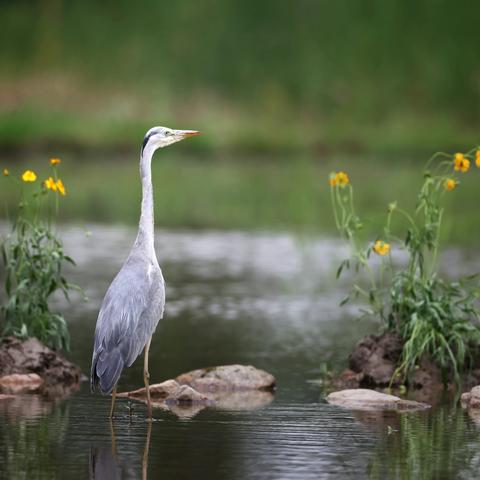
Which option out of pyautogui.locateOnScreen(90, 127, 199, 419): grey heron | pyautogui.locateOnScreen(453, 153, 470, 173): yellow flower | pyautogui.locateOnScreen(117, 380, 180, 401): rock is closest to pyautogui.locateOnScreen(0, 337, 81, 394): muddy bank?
pyautogui.locateOnScreen(117, 380, 180, 401): rock

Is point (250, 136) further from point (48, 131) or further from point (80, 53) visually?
point (80, 53)

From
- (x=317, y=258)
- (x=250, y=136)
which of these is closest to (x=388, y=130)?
(x=250, y=136)

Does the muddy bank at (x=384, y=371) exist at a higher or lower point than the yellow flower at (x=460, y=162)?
lower

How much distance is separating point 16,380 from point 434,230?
3737mm

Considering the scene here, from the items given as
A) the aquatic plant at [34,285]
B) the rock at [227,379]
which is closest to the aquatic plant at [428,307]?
the rock at [227,379]

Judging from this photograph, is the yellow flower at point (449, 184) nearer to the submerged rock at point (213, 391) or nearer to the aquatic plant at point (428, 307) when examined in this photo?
the aquatic plant at point (428, 307)

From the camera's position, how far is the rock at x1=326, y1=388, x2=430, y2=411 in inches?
428

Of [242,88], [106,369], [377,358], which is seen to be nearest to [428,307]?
[377,358]

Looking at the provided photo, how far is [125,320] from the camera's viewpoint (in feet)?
33.7

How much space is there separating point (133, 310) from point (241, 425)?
45.6 inches

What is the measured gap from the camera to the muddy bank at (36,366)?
11.5 meters

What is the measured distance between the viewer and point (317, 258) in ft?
71.4

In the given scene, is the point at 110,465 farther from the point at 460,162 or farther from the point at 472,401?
the point at 460,162

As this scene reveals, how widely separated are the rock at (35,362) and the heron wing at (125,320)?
151 centimetres
